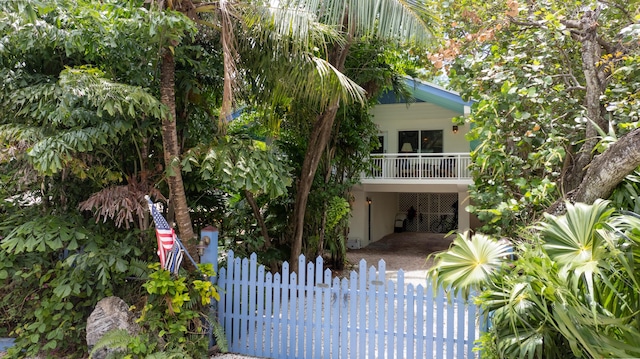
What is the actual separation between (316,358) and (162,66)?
3.91m

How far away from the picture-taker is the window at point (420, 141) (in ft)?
44.6

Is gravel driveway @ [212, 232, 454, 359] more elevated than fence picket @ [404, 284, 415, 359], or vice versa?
fence picket @ [404, 284, 415, 359]

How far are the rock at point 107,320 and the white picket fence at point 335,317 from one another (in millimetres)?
1025

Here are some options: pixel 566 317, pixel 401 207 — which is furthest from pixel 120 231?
pixel 401 207

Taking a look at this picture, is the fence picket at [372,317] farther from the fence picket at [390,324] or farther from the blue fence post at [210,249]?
the blue fence post at [210,249]

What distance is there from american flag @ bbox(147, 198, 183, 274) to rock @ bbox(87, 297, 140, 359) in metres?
0.84

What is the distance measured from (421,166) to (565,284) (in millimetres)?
9661

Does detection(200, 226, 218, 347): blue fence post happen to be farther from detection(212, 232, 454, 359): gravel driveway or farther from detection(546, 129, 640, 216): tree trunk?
detection(212, 232, 454, 359): gravel driveway

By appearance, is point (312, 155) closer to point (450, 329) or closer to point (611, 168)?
→ point (450, 329)

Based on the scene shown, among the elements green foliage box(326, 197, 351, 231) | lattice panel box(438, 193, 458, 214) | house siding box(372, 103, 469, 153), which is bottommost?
lattice panel box(438, 193, 458, 214)

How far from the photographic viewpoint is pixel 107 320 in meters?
4.48

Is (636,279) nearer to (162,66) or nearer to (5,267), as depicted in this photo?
(162,66)

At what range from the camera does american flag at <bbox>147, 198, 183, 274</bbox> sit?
13.7 feet

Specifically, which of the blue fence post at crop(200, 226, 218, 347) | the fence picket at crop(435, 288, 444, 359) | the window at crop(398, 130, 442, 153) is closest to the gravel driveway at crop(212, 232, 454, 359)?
the window at crop(398, 130, 442, 153)
